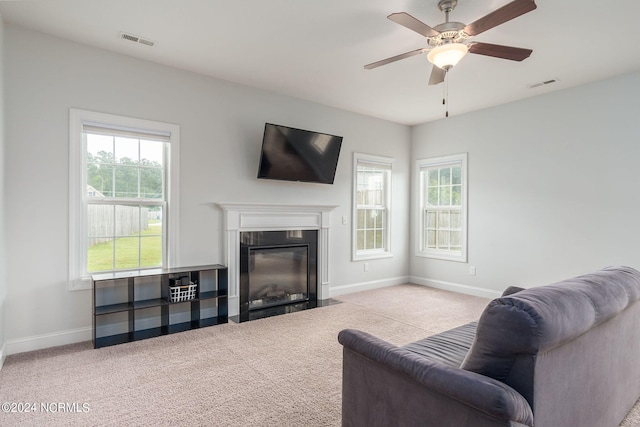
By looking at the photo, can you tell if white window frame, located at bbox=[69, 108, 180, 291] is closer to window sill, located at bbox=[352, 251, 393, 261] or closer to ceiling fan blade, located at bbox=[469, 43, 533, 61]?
ceiling fan blade, located at bbox=[469, 43, 533, 61]

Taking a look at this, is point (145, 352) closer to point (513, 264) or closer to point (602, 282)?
point (602, 282)

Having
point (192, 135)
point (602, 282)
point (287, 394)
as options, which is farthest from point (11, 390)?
point (602, 282)

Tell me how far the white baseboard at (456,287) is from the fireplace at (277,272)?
82.5 inches

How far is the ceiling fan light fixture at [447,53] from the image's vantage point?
2416mm

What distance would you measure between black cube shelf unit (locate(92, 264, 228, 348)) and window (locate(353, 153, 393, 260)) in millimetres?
2287

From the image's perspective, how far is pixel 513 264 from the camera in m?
4.80

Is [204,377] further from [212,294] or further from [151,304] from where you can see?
[212,294]

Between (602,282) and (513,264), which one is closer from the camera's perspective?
(602,282)

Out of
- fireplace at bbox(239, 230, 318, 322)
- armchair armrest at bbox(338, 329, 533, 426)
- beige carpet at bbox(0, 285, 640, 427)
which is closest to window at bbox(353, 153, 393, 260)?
fireplace at bbox(239, 230, 318, 322)

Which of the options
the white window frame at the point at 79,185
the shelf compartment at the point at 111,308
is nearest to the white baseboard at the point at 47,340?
the shelf compartment at the point at 111,308

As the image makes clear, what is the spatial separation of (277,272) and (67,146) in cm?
261

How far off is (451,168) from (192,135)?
3.96 meters

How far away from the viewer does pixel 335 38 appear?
310cm

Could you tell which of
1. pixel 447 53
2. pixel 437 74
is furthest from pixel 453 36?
pixel 437 74
